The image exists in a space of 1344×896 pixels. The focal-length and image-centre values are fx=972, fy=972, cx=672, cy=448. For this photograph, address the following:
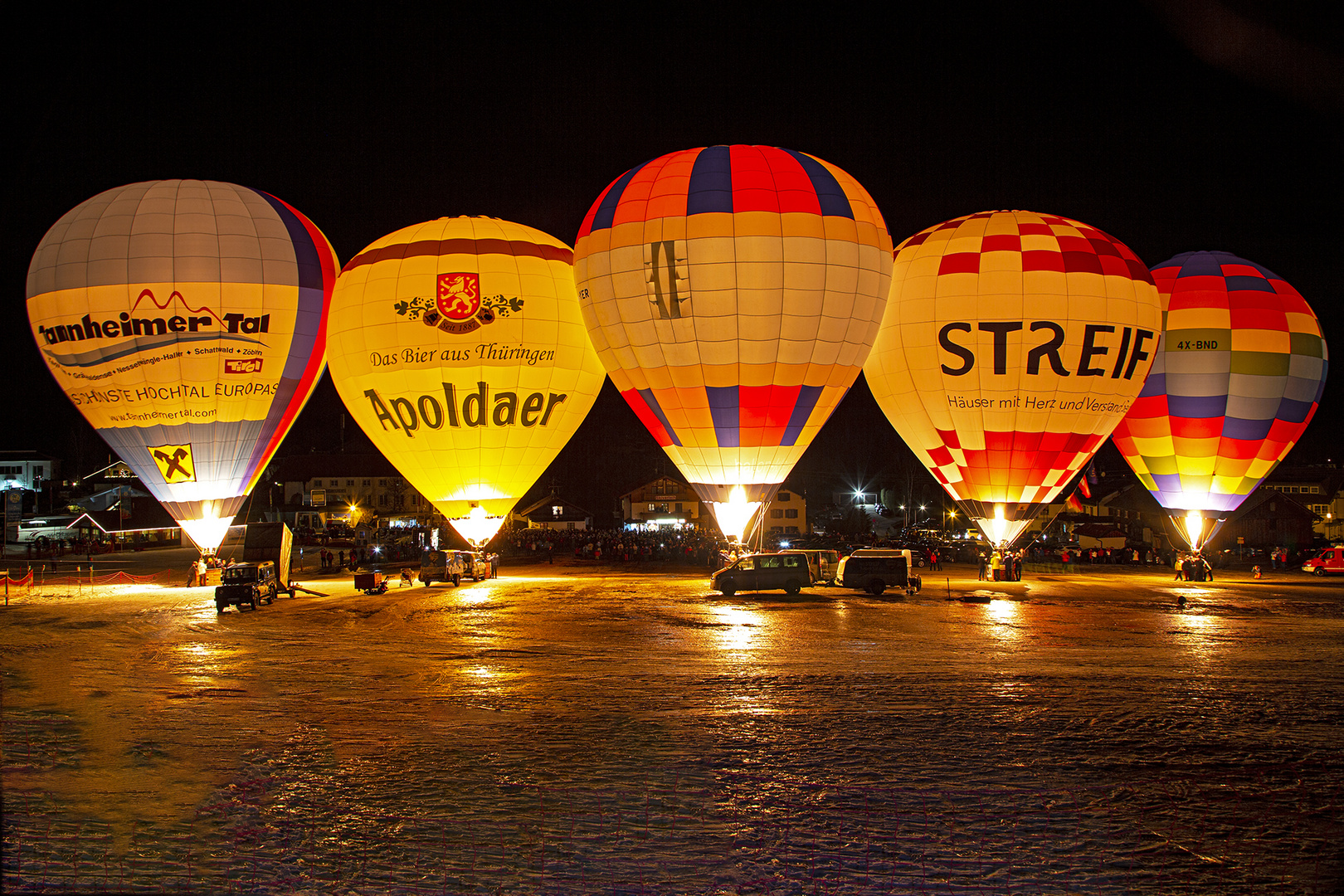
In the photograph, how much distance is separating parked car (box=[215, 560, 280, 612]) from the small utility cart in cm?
166

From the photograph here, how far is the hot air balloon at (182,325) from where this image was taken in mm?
20531

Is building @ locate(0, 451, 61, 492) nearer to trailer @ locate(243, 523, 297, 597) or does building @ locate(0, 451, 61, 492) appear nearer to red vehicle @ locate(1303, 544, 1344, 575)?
trailer @ locate(243, 523, 297, 597)

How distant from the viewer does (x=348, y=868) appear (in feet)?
18.1

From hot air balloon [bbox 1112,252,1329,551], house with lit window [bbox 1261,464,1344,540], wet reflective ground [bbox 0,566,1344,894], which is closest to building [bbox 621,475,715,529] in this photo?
house with lit window [bbox 1261,464,1344,540]

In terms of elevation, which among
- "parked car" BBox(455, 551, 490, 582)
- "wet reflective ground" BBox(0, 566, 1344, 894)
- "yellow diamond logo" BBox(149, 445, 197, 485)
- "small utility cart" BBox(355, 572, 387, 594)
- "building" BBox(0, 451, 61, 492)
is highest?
"building" BBox(0, 451, 61, 492)

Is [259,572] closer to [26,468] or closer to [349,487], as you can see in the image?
[349,487]

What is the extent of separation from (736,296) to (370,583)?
967 cm

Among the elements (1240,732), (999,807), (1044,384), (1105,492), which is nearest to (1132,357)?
(1044,384)

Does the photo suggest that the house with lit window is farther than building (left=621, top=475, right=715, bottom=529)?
No

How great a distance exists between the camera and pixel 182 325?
807 inches

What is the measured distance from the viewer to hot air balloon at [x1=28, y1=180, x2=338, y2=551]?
2053cm

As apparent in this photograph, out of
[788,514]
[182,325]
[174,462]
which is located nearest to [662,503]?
[788,514]

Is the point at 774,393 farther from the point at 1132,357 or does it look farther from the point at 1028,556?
the point at 1028,556

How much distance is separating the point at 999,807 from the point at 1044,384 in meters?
14.8
